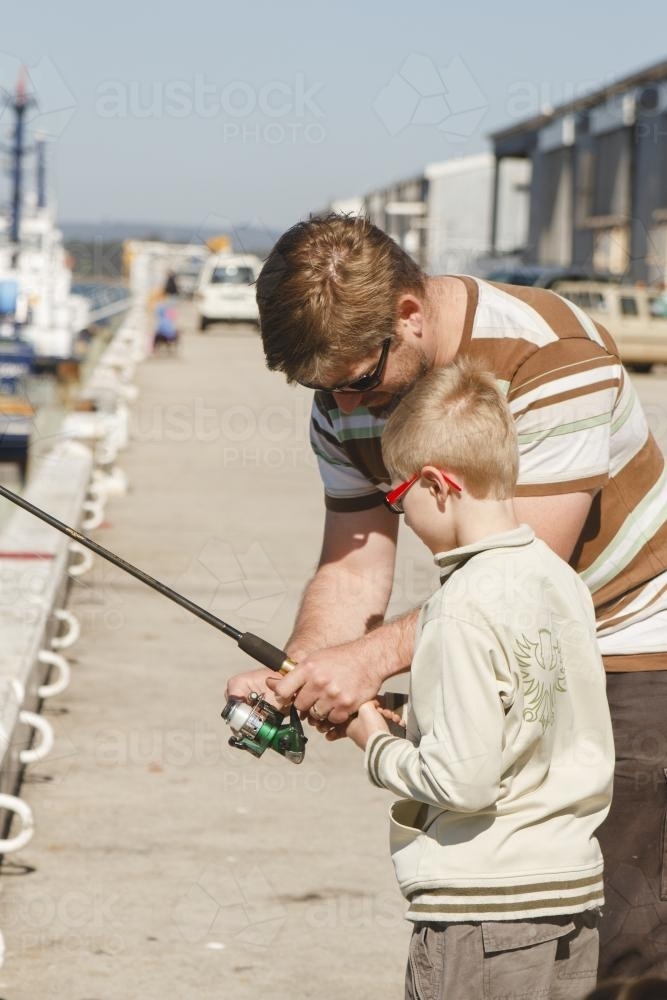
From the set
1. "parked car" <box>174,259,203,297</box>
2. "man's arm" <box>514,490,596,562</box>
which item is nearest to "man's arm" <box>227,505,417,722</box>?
"man's arm" <box>514,490,596,562</box>

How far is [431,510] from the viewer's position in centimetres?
266

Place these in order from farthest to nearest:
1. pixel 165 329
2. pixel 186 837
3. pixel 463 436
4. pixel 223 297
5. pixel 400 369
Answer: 1. pixel 223 297
2. pixel 165 329
3. pixel 186 837
4. pixel 400 369
5. pixel 463 436

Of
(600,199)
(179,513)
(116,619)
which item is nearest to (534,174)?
(600,199)

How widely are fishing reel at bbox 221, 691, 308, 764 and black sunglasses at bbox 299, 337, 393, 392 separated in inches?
23.6

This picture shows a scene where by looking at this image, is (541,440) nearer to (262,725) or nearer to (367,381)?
(367,381)

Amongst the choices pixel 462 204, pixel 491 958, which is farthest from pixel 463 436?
pixel 462 204

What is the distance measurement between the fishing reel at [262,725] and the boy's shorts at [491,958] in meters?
0.47

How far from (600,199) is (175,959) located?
1826 inches

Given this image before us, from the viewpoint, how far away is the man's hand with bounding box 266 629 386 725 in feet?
9.36

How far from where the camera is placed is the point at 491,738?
98.1 inches

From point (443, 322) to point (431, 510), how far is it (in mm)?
476

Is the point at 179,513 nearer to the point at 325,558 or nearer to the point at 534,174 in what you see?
the point at 325,558

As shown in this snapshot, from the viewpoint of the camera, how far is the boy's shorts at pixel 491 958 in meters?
2.64

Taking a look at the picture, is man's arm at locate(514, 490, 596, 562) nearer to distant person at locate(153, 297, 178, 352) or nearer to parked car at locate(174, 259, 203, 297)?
distant person at locate(153, 297, 178, 352)
